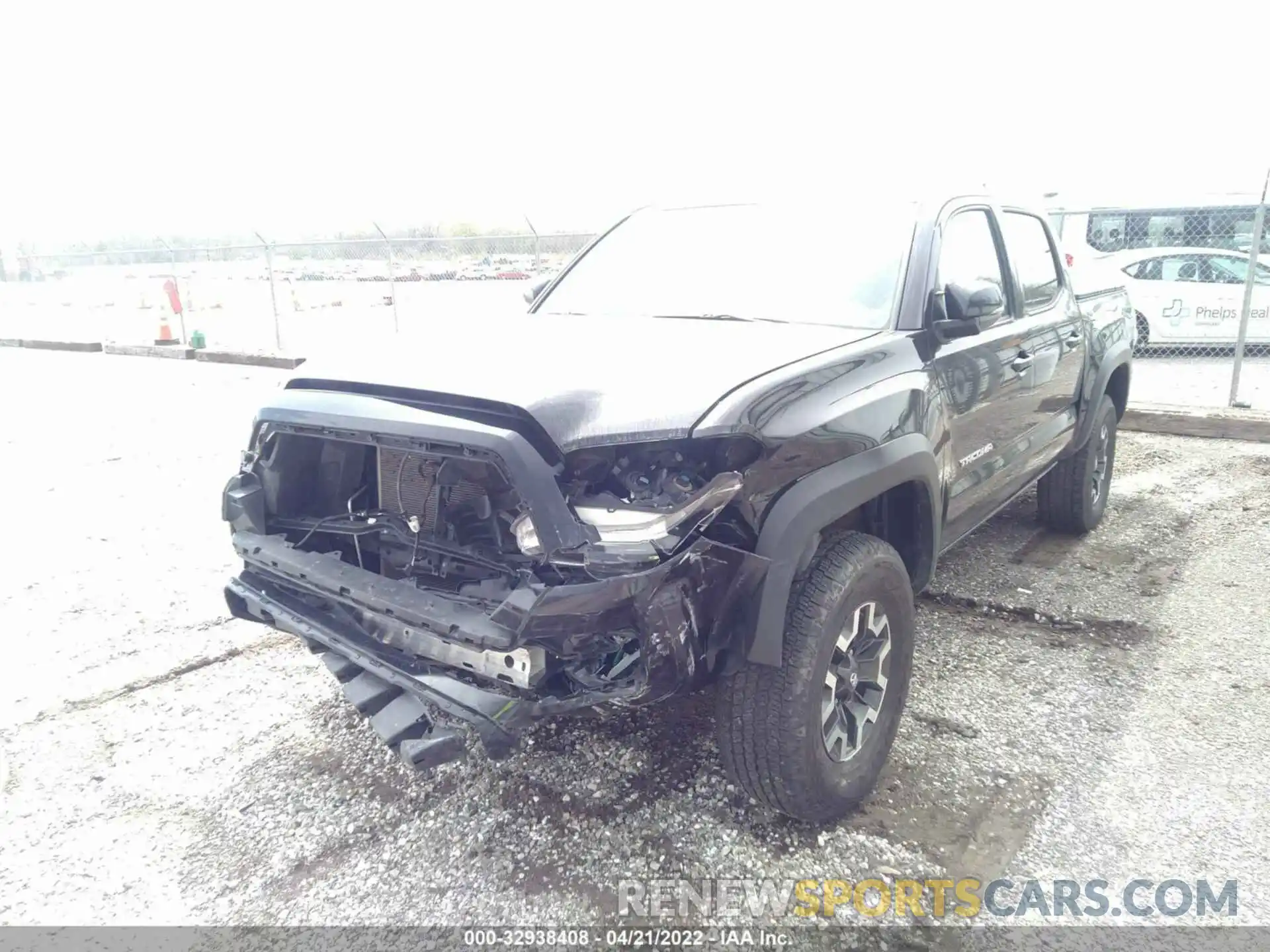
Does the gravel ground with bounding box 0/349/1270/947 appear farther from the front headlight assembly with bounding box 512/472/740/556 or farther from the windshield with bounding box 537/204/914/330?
the windshield with bounding box 537/204/914/330

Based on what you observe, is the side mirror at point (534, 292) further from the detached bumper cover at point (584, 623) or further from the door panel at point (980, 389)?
the detached bumper cover at point (584, 623)

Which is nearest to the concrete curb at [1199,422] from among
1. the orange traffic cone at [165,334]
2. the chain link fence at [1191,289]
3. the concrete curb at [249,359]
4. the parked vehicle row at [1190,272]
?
the chain link fence at [1191,289]

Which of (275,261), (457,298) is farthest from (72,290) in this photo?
(457,298)

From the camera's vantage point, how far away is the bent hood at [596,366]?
2.30 m

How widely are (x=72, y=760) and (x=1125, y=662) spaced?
417cm

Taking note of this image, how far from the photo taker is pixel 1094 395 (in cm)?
493

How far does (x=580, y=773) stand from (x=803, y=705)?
3.11 ft

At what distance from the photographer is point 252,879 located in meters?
2.58

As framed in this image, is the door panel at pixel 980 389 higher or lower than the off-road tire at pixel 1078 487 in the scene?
higher

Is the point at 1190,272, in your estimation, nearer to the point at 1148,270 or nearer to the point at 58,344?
the point at 1148,270

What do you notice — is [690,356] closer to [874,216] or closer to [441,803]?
[874,216]

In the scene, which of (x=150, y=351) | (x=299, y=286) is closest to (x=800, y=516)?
(x=299, y=286)

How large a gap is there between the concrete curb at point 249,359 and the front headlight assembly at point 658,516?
38.2 ft

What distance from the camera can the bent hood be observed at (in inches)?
90.6
